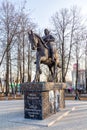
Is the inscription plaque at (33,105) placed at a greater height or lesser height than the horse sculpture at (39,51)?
lesser

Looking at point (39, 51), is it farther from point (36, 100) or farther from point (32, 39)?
point (36, 100)

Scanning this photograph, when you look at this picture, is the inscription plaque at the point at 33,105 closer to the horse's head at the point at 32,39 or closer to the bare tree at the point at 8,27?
the horse's head at the point at 32,39

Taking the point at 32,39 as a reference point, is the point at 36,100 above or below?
below

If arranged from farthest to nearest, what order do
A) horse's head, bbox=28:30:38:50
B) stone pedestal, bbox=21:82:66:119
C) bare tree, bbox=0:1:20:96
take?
bare tree, bbox=0:1:20:96 → horse's head, bbox=28:30:38:50 → stone pedestal, bbox=21:82:66:119

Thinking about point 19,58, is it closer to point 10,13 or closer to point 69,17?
point 10,13

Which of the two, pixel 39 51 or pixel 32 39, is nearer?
pixel 32 39

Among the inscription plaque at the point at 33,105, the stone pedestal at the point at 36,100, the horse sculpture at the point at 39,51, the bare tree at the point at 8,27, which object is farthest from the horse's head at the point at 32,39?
the bare tree at the point at 8,27

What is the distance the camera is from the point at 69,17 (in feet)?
111

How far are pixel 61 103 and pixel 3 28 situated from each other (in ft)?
56.5

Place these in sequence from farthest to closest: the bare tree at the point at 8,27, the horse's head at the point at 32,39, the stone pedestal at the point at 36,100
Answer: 1. the bare tree at the point at 8,27
2. the horse's head at the point at 32,39
3. the stone pedestal at the point at 36,100

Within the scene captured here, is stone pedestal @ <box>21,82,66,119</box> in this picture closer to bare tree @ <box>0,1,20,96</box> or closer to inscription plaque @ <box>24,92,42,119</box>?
inscription plaque @ <box>24,92,42,119</box>

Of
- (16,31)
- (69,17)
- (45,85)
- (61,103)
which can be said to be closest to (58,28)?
(69,17)

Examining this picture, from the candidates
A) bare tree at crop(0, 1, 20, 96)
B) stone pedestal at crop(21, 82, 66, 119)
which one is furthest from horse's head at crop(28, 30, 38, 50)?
bare tree at crop(0, 1, 20, 96)

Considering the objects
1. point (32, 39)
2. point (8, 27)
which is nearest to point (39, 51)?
point (32, 39)
